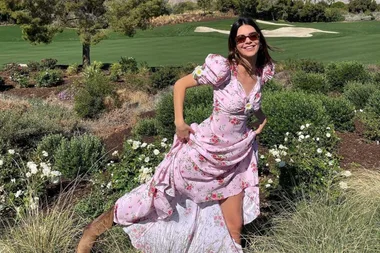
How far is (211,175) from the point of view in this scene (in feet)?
10.7

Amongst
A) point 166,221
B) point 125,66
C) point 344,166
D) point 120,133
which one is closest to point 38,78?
point 125,66

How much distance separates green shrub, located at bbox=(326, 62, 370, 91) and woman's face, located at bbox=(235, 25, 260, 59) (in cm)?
922

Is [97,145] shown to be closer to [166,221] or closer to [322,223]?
[166,221]

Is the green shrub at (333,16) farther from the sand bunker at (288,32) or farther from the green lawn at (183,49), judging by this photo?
the sand bunker at (288,32)

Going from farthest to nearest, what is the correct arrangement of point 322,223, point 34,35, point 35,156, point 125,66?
point 34,35 → point 125,66 → point 35,156 → point 322,223

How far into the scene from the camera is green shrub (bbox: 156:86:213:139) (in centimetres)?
647

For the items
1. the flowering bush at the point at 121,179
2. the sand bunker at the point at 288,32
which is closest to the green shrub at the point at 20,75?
the flowering bush at the point at 121,179

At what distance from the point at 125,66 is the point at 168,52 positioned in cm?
776

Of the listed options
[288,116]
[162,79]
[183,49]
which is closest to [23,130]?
[288,116]

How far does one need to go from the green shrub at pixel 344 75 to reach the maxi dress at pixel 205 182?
9.10 m

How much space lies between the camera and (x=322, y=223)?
3502 millimetres

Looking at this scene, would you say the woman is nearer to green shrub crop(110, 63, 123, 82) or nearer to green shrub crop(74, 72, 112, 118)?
green shrub crop(74, 72, 112, 118)

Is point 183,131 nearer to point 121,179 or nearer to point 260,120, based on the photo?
point 260,120

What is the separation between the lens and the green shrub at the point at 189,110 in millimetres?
6469
